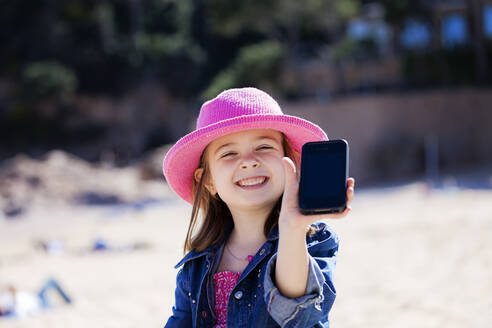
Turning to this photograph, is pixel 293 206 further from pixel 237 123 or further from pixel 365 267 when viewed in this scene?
pixel 365 267

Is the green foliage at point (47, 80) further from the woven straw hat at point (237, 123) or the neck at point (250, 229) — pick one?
the neck at point (250, 229)

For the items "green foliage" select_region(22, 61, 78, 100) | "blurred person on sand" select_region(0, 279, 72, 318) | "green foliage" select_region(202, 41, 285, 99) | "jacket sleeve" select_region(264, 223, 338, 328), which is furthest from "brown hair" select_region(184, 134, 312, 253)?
"green foliage" select_region(22, 61, 78, 100)

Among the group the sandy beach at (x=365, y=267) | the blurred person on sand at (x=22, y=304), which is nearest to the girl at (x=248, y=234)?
the sandy beach at (x=365, y=267)

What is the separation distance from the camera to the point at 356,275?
6684mm

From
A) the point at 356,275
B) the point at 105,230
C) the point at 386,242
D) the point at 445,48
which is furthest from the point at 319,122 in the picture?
the point at 356,275

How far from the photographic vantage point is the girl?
176cm

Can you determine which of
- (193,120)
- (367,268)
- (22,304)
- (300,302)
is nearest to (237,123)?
(300,302)

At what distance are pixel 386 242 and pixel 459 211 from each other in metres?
3.19

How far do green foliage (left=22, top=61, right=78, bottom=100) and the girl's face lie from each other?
3072 cm

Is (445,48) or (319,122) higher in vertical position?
(445,48)

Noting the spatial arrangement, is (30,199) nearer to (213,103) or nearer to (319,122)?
(319,122)

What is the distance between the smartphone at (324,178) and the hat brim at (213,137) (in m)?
0.29

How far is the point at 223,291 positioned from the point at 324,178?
25.7 inches

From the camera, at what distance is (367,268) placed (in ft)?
23.3
